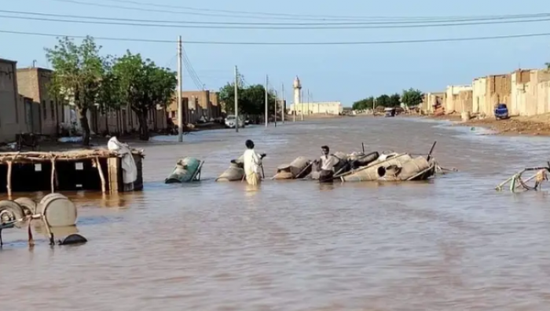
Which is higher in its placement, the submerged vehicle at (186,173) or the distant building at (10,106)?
the distant building at (10,106)

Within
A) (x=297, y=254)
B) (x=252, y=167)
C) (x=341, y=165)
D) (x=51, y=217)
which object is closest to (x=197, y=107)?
(x=341, y=165)

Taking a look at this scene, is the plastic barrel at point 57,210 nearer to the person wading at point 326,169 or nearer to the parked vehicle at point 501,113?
the person wading at point 326,169

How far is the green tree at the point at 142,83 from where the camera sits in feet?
193

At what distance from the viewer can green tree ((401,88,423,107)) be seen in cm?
19438

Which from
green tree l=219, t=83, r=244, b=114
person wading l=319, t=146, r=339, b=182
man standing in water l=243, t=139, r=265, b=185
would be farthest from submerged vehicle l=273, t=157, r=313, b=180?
green tree l=219, t=83, r=244, b=114

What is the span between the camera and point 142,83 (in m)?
59.4

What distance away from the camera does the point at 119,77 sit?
58125 millimetres

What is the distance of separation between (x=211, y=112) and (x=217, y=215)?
357ft

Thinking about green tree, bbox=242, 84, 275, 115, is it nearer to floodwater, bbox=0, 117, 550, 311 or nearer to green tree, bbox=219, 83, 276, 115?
green tree, bbox=219, 83, 276, 115

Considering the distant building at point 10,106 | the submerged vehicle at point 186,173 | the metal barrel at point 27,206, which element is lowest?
the submerged vehicle at point 186,173

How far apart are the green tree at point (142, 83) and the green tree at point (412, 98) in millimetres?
137670

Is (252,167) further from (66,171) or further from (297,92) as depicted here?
(297,92)

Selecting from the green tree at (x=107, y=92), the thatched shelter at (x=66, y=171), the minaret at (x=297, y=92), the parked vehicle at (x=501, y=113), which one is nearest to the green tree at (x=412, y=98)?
the minaret at (x=297, y=92)

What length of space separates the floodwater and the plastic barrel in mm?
436
